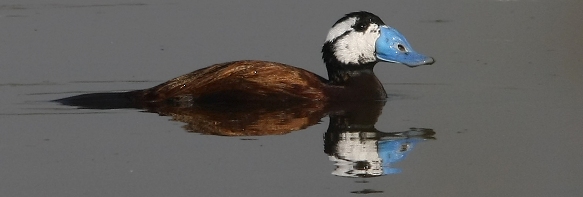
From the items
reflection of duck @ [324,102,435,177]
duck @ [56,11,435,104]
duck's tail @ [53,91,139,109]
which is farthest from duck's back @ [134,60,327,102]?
reflection of duck @ [324,102,435,177]

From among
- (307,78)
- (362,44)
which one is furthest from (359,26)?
(307,78)

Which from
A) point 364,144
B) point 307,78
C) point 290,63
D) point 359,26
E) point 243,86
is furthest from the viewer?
point 290,63

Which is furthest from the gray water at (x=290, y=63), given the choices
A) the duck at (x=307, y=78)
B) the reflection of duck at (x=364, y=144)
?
the duck at (x=307, y=78)

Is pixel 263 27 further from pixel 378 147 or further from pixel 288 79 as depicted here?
pixel 378 147

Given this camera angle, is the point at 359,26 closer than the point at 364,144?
No

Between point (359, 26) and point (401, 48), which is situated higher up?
point (359, 26)

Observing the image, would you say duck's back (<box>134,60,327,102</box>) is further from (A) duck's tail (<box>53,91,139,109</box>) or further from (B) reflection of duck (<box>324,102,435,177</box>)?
(B) reflection of duck (<box>324,102,435,177</box>)

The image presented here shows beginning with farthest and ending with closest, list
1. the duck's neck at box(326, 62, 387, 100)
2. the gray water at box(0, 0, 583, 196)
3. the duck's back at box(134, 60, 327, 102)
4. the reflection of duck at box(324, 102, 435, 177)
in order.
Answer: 1. the duck's neck at box(326, 62, 387, 100)
2. the duck's back at box(134, 60, 327, 102)
3. the reflection of duck at box(324, 102, 435, 177)
4. the gray water at box(0, 0, 583, 196)

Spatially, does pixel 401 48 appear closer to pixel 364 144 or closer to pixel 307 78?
pixel 307 78
